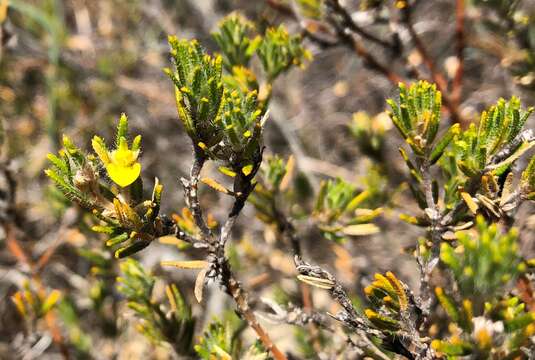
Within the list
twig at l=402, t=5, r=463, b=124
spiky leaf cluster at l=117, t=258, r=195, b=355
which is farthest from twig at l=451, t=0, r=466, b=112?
spiky leaf cluster at l=117, t=258, r=195, b=355

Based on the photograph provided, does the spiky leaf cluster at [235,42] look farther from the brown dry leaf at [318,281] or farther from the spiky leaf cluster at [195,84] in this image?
the brown dry leaf at [318,281]

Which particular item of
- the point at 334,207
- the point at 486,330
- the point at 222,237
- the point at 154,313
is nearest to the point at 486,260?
the point at 486,330

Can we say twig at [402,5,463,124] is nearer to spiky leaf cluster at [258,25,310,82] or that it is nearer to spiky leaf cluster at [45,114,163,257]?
spiky leaf cluster at [258,25,310,82]

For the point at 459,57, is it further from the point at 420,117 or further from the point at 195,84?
the point at 195,84

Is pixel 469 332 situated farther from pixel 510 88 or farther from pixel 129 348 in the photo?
pixel 129 348

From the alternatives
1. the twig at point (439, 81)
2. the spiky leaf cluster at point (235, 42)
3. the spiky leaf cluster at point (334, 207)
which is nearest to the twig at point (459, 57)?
the twig at point (439, 81)
